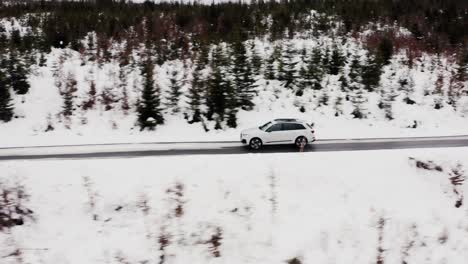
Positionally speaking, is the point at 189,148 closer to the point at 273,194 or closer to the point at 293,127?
the point at 293,127

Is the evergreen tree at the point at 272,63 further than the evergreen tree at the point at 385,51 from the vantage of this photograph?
No

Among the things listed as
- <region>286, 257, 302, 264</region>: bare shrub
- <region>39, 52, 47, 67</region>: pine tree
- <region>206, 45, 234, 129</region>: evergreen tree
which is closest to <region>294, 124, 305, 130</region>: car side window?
<region>206, 45, 234, 129</region>: evergreen tree

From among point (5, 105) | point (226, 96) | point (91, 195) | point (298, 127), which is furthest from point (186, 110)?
point (91, 195)

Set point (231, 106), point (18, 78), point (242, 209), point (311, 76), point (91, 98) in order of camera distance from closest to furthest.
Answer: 1. point (242, 209)
2. point (231, 106)
3. point (91, 98)
4. point (18, 78)
5. point (311, 76)

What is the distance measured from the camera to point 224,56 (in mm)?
27641

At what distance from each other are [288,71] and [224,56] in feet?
15.3

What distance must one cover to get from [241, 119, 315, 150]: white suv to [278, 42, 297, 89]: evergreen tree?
26.8 feet

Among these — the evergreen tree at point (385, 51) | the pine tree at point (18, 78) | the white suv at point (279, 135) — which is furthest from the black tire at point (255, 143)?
the pine tree at point (18, 78)

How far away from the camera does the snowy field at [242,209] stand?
9.16m

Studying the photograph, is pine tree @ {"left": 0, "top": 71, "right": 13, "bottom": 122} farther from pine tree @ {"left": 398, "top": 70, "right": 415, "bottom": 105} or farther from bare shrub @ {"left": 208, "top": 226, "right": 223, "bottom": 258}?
pine tree @ {"left": 398, "top": 70, "right": 415, "bottom": 105}

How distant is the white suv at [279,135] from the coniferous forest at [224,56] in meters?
4.14

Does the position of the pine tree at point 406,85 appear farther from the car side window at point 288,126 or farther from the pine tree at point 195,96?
the pine tree at point 195,96

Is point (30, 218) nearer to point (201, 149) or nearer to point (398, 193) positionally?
point (201, 149)

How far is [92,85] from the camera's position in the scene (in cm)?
2481
